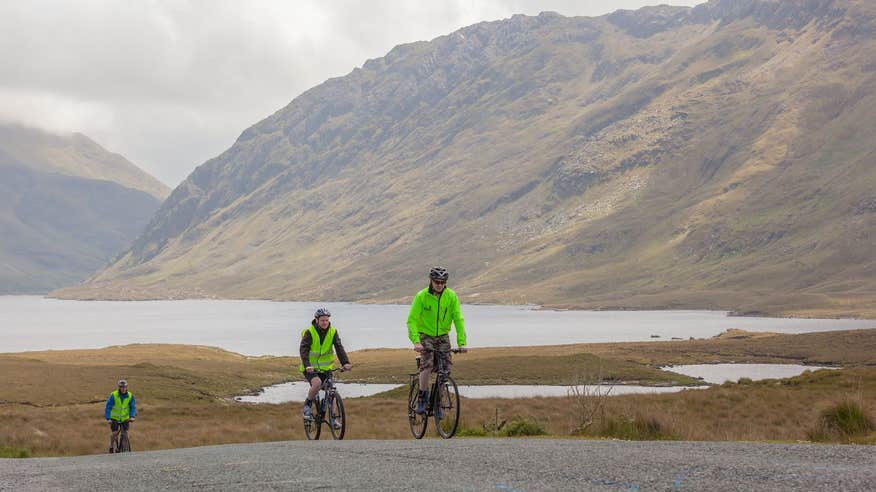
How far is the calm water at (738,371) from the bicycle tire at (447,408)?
7421cm

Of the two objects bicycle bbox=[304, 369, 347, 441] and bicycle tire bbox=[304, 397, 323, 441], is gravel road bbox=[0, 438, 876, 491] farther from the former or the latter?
bicycle tire bbox=[304, 397, 323, 441]

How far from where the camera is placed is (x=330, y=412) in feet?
73.0

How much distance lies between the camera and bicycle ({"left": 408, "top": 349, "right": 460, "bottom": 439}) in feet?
63.9

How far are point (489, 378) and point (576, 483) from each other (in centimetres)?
8608

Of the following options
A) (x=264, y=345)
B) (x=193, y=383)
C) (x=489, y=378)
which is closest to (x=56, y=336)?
(x=264, y=345)

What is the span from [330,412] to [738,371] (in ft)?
282

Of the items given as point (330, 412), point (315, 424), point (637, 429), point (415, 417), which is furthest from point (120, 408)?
point (637, 429)

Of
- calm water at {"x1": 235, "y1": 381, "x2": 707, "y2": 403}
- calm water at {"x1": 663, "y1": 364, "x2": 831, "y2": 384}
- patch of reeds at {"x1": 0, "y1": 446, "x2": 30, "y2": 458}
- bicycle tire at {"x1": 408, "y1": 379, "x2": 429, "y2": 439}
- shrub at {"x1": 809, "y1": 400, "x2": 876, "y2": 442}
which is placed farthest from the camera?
calm water at {"x1": 663, "y1": 364, "x2": 831, "y2": 384}

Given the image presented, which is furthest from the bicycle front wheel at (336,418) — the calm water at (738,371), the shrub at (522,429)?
the calm water at (738,371)

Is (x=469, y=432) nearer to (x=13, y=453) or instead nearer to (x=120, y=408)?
(x=120, y=408)

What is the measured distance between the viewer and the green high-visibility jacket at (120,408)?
2923 cm

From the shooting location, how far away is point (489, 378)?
9794 centimetres

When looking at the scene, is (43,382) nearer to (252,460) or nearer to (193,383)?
(193,383)

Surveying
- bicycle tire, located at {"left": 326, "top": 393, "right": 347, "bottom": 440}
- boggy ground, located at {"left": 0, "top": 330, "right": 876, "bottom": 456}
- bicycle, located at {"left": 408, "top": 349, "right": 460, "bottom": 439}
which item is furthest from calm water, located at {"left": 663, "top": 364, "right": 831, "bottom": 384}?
bicycle, located at {"left": 408, "top": 349, "right": 460, "bottom": 439}
